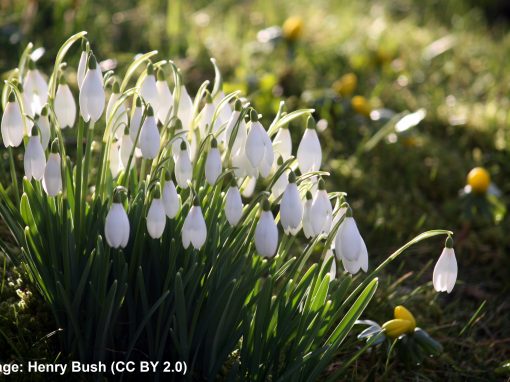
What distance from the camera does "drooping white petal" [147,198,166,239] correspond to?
1.64m

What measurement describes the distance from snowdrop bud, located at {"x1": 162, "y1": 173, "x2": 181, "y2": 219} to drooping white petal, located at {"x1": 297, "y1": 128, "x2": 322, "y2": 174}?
0.34 meters

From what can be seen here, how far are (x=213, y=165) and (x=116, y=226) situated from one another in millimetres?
267

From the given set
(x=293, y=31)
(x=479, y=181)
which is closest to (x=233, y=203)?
(x=479, y=181)

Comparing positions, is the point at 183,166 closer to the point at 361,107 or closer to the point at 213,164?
the point at 213,164

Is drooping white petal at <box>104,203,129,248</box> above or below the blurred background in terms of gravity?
above

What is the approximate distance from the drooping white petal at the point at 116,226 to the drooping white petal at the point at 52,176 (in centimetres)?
16

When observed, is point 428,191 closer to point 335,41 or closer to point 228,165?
point 335,41

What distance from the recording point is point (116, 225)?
1.59m

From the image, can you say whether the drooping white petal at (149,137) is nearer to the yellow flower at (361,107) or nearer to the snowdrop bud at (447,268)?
the snowdrop bud at (447,268)

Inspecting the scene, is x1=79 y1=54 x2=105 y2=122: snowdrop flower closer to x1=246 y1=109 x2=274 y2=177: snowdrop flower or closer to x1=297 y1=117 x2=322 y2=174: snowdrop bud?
x1=246 y1=109 x2=274 y2=177: snowdrop flower

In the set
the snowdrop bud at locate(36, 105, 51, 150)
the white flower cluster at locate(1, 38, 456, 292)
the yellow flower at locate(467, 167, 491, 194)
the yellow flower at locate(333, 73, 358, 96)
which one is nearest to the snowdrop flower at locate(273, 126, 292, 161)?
the white flower cluster at locate(1, 38, 456, 292)

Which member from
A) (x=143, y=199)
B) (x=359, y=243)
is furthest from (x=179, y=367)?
(x=359, y=243)

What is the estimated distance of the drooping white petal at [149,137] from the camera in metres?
1.71

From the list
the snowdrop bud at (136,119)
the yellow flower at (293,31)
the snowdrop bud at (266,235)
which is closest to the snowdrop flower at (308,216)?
the snowdrop bud at (266,235)
